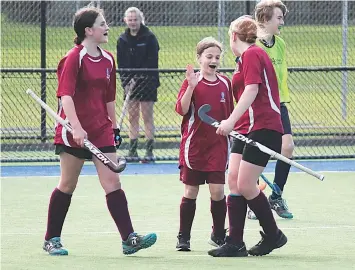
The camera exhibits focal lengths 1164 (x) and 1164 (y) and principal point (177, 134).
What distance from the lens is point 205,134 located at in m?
7.91

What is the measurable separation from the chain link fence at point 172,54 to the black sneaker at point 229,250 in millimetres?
5911

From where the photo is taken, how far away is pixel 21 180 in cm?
1206

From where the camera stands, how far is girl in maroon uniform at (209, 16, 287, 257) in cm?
738

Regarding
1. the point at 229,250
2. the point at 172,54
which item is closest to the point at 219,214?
the point at 229,250

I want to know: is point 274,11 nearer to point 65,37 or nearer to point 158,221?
point 158,221

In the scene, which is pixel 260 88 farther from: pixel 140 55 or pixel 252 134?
pixel 140 55

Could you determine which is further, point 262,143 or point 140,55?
point 140,55

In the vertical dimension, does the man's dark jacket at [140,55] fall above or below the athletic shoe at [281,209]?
above

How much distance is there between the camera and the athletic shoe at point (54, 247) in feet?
25.0

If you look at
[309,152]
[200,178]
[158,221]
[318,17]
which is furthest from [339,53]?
[200,178]

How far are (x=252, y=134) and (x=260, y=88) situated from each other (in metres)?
0.31

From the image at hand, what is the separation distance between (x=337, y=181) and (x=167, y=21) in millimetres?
4938

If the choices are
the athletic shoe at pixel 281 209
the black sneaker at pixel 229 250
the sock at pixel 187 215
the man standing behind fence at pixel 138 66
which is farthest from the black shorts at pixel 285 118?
the man standing behind fence at pixel 138 66

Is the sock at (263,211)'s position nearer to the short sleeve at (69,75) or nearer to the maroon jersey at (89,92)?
the maroon jersey at (89,92)
